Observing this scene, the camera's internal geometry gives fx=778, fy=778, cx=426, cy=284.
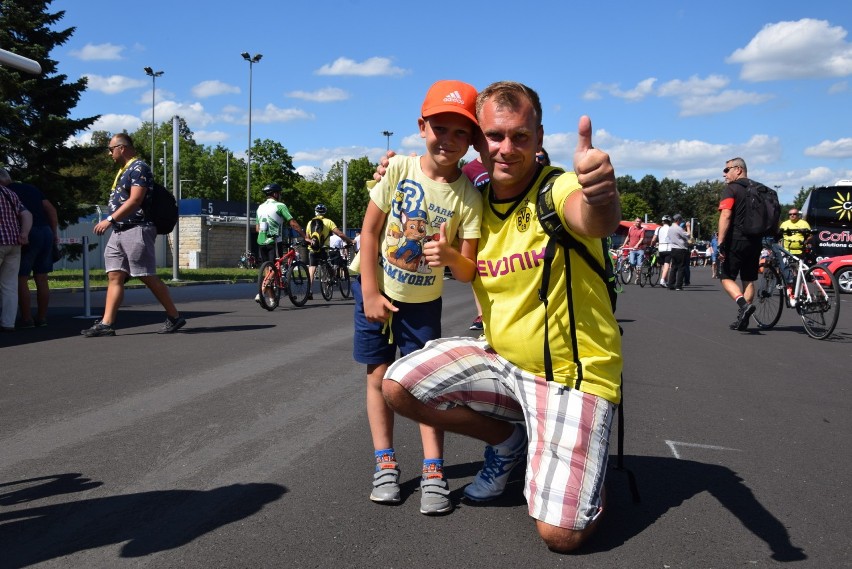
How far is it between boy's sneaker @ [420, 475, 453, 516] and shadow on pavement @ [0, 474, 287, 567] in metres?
0.63

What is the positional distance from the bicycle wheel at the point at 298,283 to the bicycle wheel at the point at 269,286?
256 mm

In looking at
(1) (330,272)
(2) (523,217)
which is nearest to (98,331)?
(2) (523,217)

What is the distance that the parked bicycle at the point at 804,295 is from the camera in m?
9.33

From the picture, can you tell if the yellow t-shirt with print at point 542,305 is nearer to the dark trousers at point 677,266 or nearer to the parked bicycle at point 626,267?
the dark trousers at point 677,266

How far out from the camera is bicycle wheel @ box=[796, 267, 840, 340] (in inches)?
364

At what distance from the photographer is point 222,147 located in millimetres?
111250

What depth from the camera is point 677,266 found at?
21500 millimetres

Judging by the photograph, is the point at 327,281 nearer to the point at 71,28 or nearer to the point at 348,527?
the point at 348,527

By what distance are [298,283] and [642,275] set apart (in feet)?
45.0

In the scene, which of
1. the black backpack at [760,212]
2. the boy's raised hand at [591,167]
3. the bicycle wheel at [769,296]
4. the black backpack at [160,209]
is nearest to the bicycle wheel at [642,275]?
the bicycle wheel at [769,296]

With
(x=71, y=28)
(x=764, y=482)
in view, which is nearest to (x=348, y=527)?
(x=764, y=482)

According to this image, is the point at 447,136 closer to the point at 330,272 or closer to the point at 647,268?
the point at 330,272

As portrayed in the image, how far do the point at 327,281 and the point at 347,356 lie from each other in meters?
7.45

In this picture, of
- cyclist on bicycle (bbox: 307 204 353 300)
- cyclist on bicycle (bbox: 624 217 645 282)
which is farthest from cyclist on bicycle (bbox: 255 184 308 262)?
cyclist on bicycle (bbox: 624 217 645 282)
